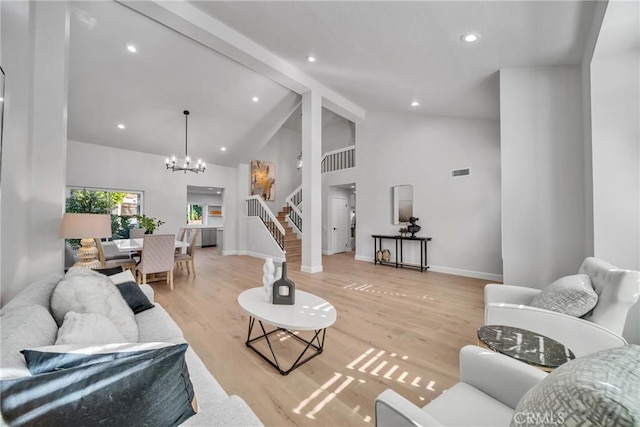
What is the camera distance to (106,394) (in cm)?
67

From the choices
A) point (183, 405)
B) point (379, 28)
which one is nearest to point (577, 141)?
point (379, 28)

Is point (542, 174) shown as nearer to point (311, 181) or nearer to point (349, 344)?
point (349, 344)

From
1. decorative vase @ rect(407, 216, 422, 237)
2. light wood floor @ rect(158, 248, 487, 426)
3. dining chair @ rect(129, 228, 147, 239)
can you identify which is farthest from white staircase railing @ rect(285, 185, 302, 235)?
dining chair @ rect(129, 228, 147, 239)

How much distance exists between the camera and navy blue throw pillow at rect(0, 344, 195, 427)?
60 cm

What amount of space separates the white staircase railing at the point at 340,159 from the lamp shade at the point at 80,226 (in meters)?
5.95

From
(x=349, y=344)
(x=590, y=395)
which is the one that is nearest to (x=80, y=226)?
(x=349, y=344)

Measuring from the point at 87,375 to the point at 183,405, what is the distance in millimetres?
299

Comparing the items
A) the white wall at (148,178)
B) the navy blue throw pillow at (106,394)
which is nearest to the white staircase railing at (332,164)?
the white wall at (148,178)

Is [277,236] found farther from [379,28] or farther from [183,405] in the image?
[183,405]

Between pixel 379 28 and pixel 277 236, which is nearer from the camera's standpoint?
pixel 379 28

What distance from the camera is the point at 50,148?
2344mm

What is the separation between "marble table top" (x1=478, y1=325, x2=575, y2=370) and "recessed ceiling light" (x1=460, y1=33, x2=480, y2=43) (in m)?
2.97

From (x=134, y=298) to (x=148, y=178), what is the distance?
5.91 metres

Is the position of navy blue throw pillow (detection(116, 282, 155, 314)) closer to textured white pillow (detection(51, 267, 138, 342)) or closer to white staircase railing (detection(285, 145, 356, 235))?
textured white pillow (detection(51, 267, 138, 342))
